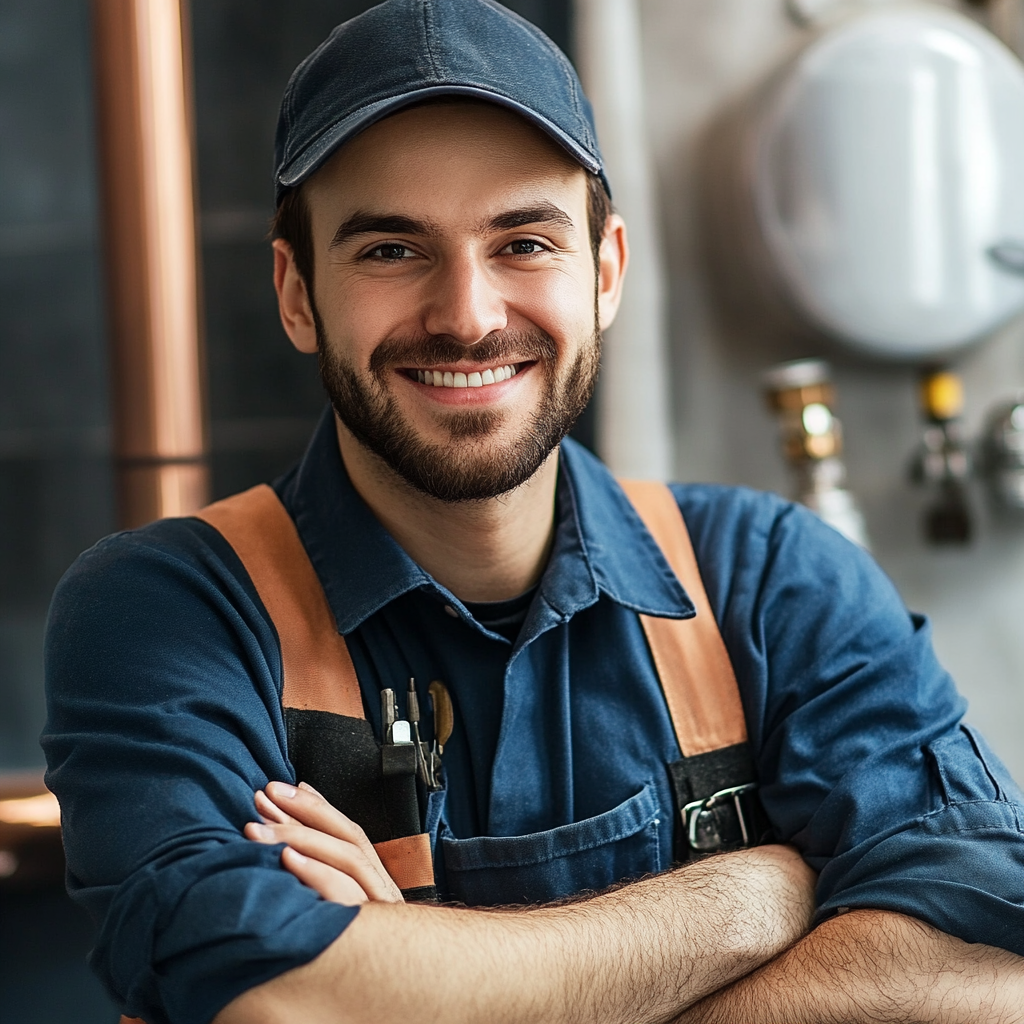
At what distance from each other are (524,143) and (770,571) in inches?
24.3

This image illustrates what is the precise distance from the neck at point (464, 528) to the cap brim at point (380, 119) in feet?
1.12

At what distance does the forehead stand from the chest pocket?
42 centimetres

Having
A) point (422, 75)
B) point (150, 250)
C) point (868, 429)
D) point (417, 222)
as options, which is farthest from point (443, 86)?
point (868, 429)

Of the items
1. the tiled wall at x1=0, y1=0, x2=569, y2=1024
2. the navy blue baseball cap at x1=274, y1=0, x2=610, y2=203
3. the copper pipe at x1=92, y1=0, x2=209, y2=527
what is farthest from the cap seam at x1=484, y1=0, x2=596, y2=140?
the tiled wall at x1=0, y1=0, x2=569, y2=1024

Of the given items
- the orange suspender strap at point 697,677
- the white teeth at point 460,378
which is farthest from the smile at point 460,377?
the orange suspender strap at point 697,677

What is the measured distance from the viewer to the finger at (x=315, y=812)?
4.13 feet

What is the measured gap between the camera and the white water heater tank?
7.24 ft

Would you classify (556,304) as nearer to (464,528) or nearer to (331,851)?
(464,528)

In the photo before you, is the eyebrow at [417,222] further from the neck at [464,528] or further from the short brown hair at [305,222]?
the neck at [464,528]

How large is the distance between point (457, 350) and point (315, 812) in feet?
1.77

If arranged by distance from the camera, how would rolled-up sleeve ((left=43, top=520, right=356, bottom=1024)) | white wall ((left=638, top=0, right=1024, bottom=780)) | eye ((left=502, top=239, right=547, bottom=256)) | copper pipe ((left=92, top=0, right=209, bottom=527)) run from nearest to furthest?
rolled-up sleeve ((left=43, top=520, right=356, bottom=1024)), eye ((left=502, top=239, right=547, bottom=256)), copper pipe ((left=92, top=0, right=209, bottom=527)), white wall ((left=638, top=0, right=1024, bottom=780))

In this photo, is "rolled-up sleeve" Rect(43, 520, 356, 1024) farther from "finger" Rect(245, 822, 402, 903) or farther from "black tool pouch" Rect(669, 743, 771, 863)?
"black tool pouch" Rect(669, 743, 771, 863)

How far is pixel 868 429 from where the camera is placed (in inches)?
99.2

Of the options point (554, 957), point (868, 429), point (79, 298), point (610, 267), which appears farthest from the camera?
point (79, 298)
